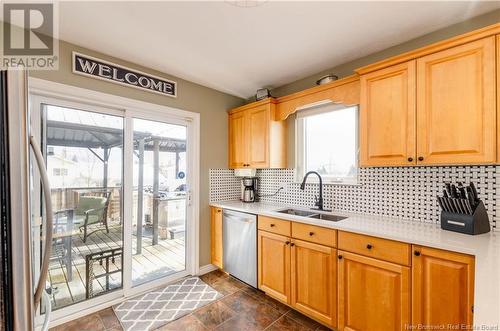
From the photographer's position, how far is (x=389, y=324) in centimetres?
154

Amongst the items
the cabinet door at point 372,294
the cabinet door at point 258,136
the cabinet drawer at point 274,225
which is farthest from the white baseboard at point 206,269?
the cabinet door at point 372,294

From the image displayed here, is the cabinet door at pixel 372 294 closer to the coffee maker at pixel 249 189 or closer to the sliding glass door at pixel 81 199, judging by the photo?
the coffee maker at pixel 249 189

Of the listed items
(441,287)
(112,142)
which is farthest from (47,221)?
(441,287)

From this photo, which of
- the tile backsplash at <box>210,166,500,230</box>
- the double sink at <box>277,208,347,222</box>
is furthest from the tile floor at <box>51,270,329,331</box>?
the tile backsplash at <box>210,166,500,230</box>

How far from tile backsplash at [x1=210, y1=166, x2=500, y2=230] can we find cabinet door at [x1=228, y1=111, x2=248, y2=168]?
67 centimetres

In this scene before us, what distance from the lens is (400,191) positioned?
2031 mm

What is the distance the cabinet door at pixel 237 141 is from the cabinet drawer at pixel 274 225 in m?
0.94

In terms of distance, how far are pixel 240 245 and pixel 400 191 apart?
171 cm

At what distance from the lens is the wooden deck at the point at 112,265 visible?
Result: 2.10 meters

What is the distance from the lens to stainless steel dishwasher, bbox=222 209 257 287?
248 cm

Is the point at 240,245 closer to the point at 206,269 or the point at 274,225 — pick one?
the point at 274,225

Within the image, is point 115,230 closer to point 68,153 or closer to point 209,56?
point 68,153

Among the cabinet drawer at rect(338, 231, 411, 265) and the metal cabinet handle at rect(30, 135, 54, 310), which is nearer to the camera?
the metal cabinet handle at rect(30, 135, 54, 310)

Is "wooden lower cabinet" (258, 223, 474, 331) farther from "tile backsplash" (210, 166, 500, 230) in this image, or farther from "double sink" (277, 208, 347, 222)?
"tile backsplash" (210, 166, 500, 230)
